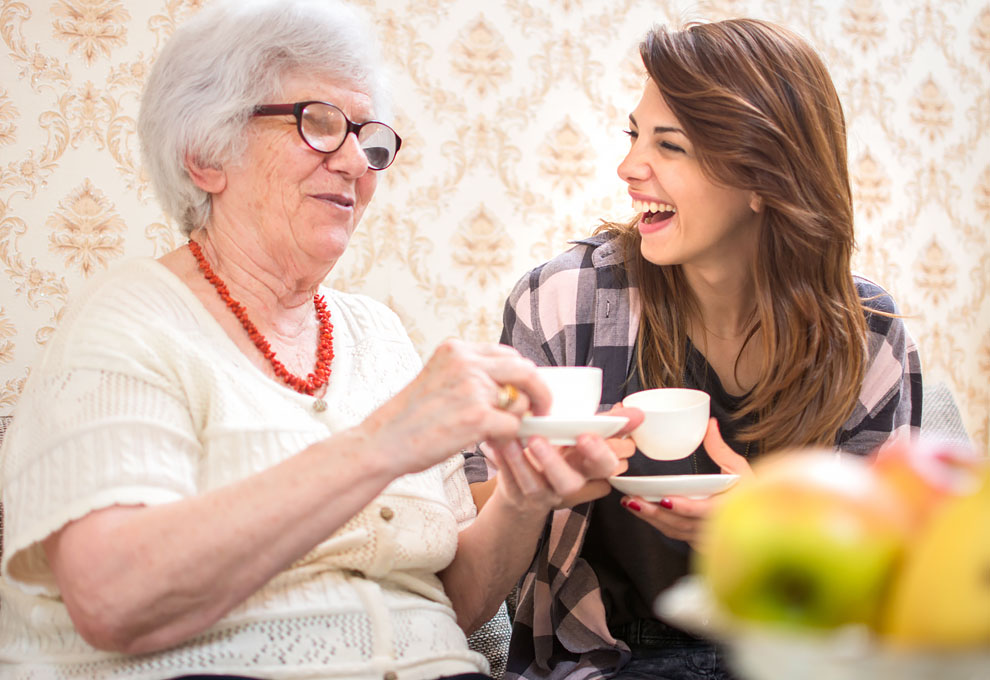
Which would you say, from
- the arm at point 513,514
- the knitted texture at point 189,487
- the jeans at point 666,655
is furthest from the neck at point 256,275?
the jeans at point 666,655

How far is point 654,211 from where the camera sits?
157 centimetres

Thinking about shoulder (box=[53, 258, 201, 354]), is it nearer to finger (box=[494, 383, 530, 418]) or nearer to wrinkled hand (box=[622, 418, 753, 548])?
finger (box=[494, 383, 530, 418])

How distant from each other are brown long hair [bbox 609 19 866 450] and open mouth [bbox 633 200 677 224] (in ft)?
0.31

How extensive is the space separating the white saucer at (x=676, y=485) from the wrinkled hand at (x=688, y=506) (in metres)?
0.02

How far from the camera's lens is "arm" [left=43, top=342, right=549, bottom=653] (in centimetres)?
86

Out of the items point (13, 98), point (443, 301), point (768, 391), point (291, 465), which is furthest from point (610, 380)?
point (13, 98)

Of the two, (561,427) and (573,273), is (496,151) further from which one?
(561,427)

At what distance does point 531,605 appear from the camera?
5.05 ft

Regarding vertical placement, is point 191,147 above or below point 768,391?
above

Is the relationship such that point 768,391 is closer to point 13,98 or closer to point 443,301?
point 443,301

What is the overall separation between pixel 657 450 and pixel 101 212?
1.58m

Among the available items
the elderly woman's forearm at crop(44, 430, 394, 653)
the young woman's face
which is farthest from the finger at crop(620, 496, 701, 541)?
the young woman's face

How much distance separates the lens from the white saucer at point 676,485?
38.1 inches

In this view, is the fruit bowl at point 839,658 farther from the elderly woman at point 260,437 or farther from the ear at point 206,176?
the ear at point 206,176
